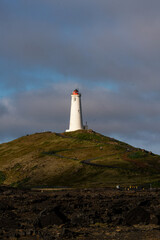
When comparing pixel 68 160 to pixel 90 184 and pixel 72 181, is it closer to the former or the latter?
pixel 72 181

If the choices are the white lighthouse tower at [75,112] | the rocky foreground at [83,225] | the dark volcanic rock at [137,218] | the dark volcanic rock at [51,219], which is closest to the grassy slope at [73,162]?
the white lighthouse tower at [75,112]

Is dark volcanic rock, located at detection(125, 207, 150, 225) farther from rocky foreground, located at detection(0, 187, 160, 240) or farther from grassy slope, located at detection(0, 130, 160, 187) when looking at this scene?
grassy slope, located at detection(0, 130, 160, 187)

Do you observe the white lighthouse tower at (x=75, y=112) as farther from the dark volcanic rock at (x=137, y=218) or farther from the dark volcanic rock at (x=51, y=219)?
the dark volcanic rock at (x=51, y=219)

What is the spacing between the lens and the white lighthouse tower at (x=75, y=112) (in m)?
163

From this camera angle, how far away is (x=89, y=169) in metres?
108

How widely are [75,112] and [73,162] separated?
4914 centimetres

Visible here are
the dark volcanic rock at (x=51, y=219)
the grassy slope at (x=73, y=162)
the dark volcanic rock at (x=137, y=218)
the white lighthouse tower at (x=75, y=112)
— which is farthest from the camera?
the white lighthouse tower at (x=75, y=112)

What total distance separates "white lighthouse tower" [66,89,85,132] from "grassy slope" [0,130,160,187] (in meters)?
5.74

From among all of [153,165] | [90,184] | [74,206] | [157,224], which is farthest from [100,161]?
[157,224]

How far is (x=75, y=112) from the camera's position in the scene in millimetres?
162625

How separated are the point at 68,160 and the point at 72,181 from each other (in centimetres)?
2037

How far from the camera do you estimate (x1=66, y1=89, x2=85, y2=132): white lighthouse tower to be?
534ft

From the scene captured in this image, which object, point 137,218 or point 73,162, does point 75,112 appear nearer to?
point 73,162

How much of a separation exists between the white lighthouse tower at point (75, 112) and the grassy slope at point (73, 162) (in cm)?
574
